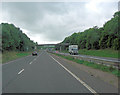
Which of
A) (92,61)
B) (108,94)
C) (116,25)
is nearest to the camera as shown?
(108,94)

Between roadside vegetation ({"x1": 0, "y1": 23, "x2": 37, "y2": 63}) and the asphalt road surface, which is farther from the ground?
roadside vegetation ({"x1": 0, "y1": 23, "x2": 37, "y2": 63})

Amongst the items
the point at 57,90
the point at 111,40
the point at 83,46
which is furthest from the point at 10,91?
the point at 83,46

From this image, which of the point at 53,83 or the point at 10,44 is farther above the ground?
the point at 10,44

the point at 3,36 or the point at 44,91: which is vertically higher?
the point at 3,36

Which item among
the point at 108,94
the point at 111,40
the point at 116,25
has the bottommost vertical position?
the point at 108,94

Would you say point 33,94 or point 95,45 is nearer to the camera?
point 33,94

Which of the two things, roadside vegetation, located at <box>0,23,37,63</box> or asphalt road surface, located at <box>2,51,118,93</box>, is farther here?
roadside vegetation, located at <box>0,23,37,63</box>

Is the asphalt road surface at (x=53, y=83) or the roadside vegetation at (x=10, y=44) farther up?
the roadside vegetation at (x=10, y=44)

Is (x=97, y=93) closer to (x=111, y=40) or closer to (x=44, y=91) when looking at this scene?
(x=44, y=91)

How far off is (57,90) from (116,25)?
4620cm

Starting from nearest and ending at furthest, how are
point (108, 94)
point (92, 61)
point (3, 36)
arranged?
point (108, 94)
point (92, 61)
point (3, 36)

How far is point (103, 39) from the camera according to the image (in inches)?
2766

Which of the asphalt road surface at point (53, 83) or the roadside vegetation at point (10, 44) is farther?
the roadside vegetation at point (10, 44)

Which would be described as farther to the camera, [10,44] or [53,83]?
[10,44]
